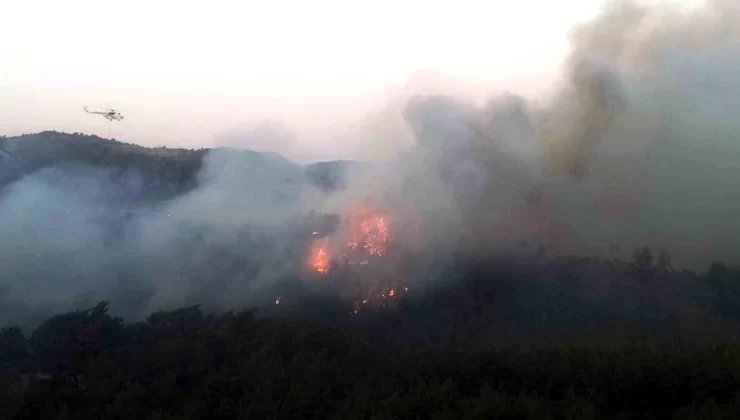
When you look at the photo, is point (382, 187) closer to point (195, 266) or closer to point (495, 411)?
point (195, 266)

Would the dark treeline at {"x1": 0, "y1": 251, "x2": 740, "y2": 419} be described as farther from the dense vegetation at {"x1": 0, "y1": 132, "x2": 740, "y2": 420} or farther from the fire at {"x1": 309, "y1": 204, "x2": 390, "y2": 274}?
the fire at {"x1": 309, "y1": 204, "x2": 390, "y2": 274}

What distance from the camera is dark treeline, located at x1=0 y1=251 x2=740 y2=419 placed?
1622cm

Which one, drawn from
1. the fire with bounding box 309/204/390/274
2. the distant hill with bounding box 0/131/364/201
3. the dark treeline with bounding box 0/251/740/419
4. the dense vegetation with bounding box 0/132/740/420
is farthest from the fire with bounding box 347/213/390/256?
the distant hill with bounding box 0/131/364/201

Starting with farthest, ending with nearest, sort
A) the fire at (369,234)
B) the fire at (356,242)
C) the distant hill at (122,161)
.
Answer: the distant hill at (122,161), the fire at (369,234), the fire at (356,242)

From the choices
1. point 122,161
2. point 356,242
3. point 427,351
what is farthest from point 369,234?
point 122,161

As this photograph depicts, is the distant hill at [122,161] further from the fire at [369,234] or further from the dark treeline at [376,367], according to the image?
the dark treeline at [376,367]

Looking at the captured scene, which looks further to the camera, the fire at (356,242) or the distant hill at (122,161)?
the distant hill at (122,161)

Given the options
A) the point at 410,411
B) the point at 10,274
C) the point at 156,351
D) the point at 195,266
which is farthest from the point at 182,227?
the point at 410,411

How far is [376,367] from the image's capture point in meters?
19.1

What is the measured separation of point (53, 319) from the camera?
80.6ft

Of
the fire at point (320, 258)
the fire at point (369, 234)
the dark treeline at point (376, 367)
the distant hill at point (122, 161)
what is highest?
the distant hill at point (122, 161)

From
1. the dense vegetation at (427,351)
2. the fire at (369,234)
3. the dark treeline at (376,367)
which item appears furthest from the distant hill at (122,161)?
the dark treeline at (376,367)

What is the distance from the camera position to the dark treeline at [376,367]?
16.2 metres

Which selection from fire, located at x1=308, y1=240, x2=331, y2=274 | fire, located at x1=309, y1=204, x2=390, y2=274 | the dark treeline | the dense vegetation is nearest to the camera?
the dark treeline
